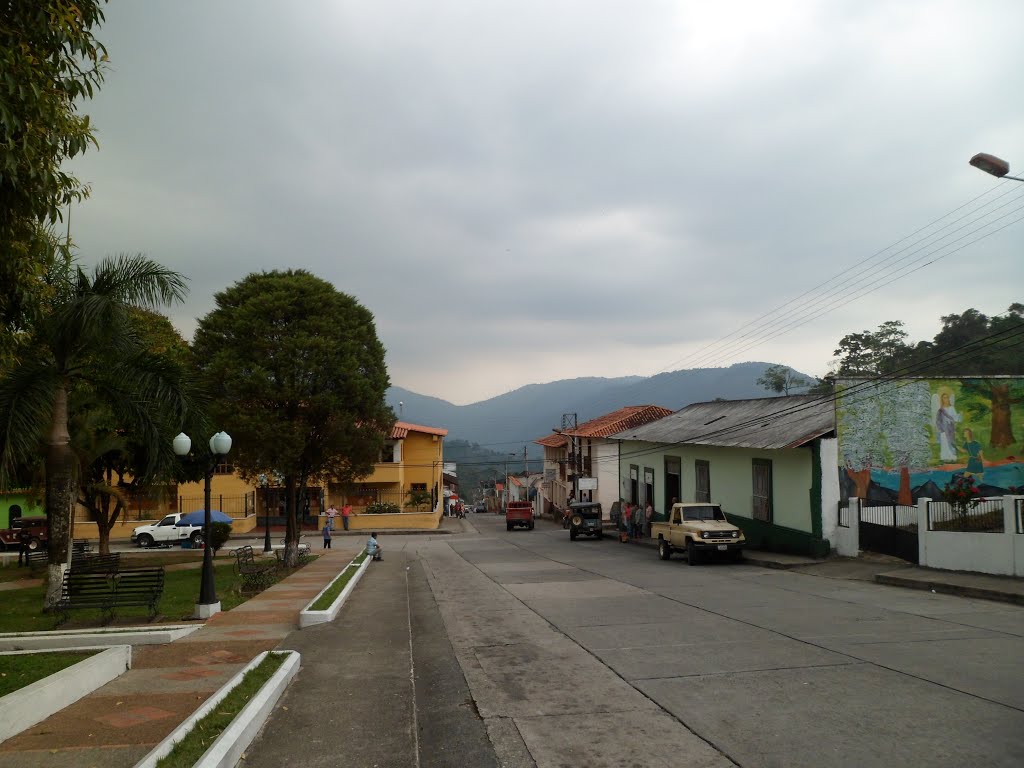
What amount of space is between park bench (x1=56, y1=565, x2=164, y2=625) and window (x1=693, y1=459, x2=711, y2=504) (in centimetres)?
2231

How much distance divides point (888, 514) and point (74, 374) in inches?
807

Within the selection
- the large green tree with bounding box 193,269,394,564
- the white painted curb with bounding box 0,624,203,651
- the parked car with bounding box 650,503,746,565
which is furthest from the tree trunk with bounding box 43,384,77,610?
→ the parked car with bounding box 650,503,746,565

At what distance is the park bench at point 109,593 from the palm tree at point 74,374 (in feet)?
2.57

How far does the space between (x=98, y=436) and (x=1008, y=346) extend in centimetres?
4696

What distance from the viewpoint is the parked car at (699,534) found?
22.6m

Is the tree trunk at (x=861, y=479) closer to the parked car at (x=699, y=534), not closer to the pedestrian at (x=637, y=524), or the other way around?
the parked car at (x=699, y=534)

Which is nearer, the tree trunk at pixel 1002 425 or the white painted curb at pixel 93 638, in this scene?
the white painted curb at pixel 93 638


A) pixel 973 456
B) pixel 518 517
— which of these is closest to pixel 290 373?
pixel 973 456

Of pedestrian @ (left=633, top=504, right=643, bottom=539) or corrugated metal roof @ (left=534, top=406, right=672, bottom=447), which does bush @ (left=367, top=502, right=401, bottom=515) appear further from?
pedestrian @ (left=633, top=504, right=643, bottom=539)

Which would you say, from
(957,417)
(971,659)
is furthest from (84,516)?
(971,659)

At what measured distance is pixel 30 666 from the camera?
8.79 meters

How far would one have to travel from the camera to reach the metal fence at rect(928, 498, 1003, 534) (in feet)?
56.1

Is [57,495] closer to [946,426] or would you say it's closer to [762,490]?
[762,490]

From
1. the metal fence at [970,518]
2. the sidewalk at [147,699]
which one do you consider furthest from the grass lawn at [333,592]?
the metal fence at [970,518]
